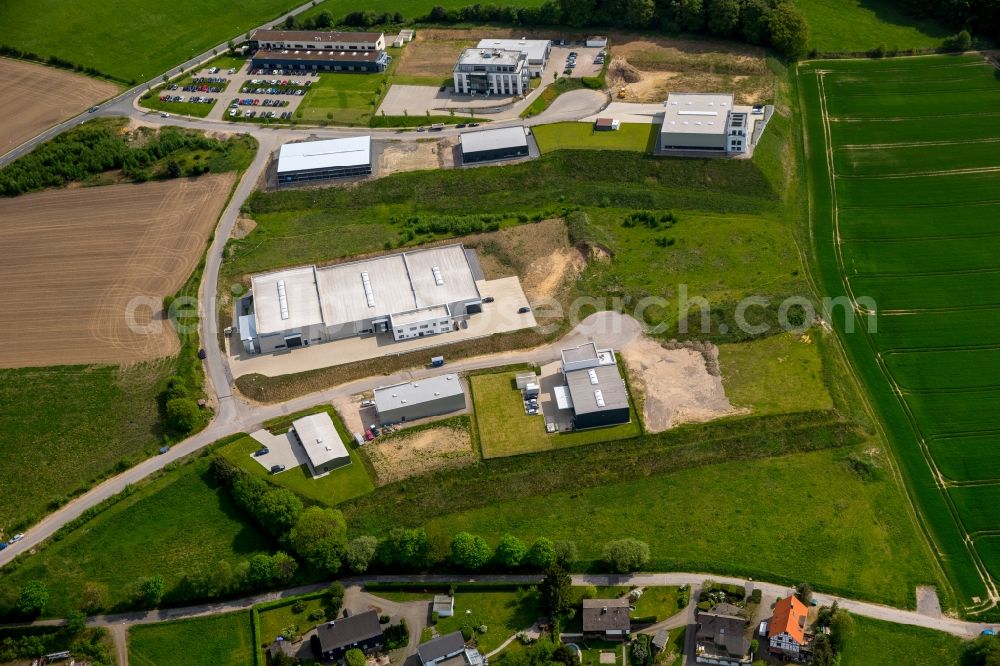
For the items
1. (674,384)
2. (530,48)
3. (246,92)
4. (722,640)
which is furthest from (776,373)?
(246,92)

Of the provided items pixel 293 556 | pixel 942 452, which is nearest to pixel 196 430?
pixel 293 556

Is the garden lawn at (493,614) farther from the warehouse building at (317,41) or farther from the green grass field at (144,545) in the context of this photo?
the warehouse building at (317,41)

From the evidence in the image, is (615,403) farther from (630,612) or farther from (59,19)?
(59,19)

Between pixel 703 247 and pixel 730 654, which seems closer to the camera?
pixel 730 654

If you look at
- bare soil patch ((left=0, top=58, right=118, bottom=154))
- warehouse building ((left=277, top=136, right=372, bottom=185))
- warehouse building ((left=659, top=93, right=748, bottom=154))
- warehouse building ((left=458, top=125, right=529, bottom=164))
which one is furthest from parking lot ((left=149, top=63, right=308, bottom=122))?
warehouse building ((left=659, top=93, right=748, bottom=154))

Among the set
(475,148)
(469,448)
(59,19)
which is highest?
(59,19)

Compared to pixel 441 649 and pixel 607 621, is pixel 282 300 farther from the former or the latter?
pixel 607 621
